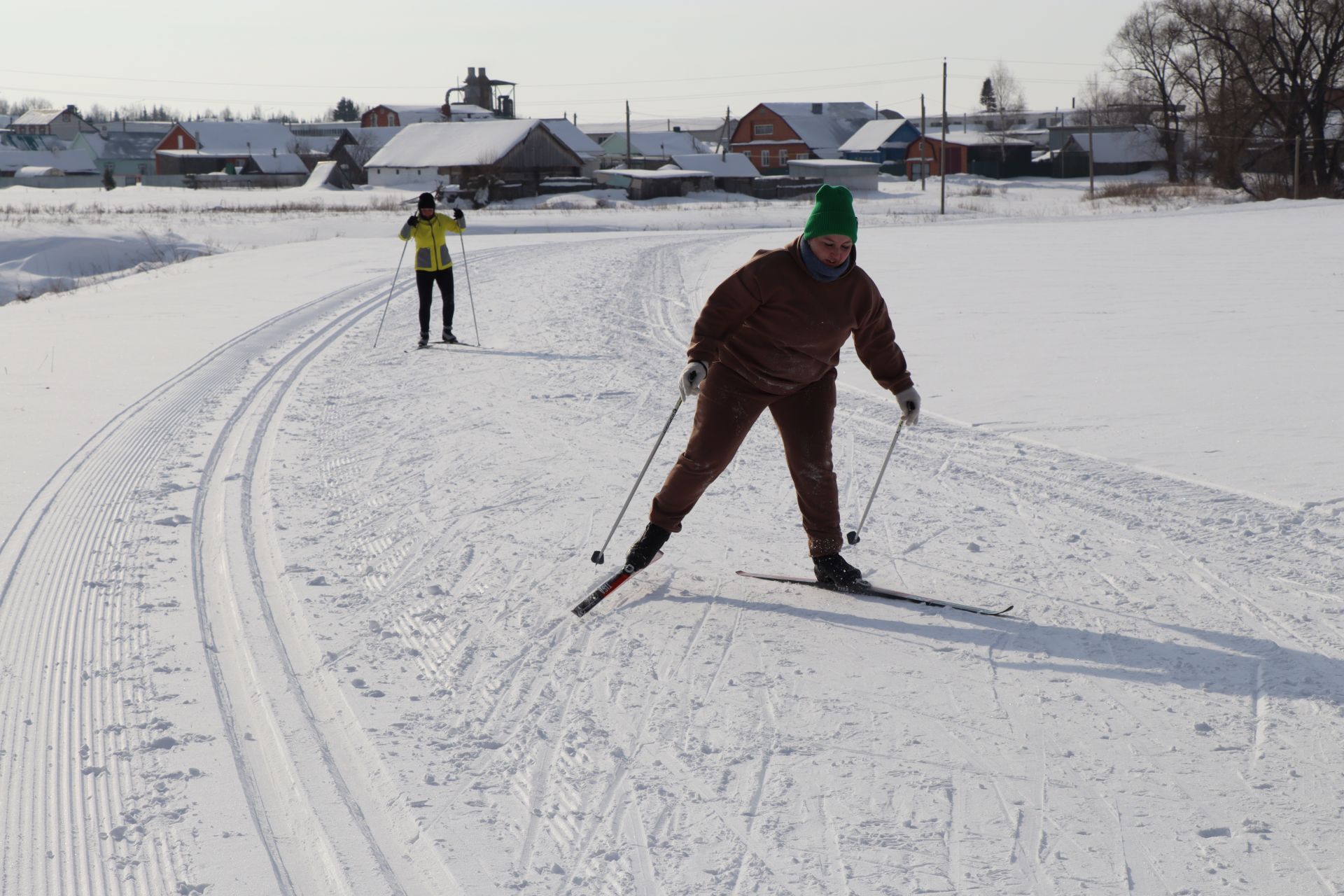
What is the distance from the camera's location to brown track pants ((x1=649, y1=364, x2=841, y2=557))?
453cm

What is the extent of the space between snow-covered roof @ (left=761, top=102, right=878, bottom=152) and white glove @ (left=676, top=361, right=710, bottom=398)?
85486mm

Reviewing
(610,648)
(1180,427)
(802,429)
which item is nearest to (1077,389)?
(1180,427)

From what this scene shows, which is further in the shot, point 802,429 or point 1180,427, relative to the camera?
point 1180,427

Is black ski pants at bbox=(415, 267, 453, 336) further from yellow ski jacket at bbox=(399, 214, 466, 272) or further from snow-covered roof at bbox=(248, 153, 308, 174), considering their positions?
snow-covered roof at bbox=(248, 153, 308, 174)

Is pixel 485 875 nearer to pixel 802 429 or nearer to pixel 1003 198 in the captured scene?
pixel 802 429

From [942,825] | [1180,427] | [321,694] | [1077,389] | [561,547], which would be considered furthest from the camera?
[1077,389]

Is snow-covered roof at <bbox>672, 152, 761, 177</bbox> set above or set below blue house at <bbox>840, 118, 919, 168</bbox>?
below

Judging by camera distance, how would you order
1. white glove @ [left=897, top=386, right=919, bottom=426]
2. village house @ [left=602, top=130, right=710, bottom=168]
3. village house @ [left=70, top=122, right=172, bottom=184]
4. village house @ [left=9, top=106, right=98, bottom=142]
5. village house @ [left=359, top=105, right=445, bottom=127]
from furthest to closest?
village house @ [left=9, top=106, right=98, bottom=142] < village house @ [left=359, top=105, right=445, bottom=127] < village house @ [left=70, top=122, right=172, bottom=184] < village house @ [left=602, top=130, right=710, bottom=168] < white glove @ [left=897, top=386, right=919, bottom=426]

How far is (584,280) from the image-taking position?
17.1 metres

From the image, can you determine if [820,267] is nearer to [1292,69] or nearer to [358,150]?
[1292,69]

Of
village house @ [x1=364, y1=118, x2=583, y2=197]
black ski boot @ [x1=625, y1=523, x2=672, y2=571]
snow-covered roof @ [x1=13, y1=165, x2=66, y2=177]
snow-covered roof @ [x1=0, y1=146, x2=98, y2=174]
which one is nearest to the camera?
black ski boot @ [x1=625, y1=523, x2=672, y2=571]

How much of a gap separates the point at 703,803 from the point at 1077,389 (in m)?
6.28

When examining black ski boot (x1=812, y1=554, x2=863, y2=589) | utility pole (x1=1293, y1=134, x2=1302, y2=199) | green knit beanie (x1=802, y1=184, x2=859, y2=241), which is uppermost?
utility pole (x1=1293, y1=134, x2=1302, y2=199)

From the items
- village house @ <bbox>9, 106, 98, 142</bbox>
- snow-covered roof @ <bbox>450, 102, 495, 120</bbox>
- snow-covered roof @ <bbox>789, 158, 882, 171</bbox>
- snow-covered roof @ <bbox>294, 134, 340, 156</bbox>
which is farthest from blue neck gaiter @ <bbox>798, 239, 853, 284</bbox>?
village house @ <bbox>9, 106, 98, 142</bbox>
